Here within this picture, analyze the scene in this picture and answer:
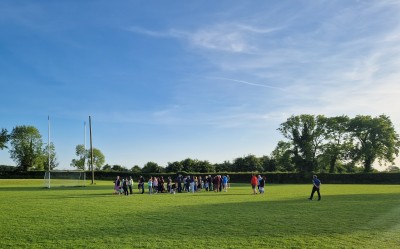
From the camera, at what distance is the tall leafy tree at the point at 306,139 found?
84.5 m

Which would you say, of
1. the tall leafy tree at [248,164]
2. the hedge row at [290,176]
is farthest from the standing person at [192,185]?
the tall leafy tree at [248,164]

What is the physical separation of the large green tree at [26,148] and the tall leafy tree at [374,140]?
8625cm

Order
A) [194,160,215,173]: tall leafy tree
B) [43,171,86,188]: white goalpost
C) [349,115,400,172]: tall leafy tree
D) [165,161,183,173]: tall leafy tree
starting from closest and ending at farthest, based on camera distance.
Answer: [43,171,86,188]: white goalpost, [349,115,400,172]: tall leafy tree, [165,161,183,173]: tall leafy tree, [194,160,215,173]: tall leafy tree

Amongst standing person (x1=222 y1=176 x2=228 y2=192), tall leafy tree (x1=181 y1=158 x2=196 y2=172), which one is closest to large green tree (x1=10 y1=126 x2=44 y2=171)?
tall leafy tree (x1=181 y1=158 x2=196 y2=172)

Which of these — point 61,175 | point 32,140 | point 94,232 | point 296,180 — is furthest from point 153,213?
point 32,140

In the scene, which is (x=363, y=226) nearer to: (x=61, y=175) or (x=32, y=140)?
(x=61, y=175)

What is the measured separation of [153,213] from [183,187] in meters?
21.8

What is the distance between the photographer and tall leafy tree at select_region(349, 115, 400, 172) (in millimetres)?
79500

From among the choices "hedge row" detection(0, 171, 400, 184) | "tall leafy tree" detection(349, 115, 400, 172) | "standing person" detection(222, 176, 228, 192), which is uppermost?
"tall leafy tree" detection(349, 115, 400, 172)

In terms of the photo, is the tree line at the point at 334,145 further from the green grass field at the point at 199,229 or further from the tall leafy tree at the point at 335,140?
the green grass field at the point at 199,229

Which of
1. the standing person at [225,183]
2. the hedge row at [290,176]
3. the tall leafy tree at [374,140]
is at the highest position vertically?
the tall leafy tree at [374,140]

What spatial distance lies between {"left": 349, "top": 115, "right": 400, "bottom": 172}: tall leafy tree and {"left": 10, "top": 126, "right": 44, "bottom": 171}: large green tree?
8625 cm

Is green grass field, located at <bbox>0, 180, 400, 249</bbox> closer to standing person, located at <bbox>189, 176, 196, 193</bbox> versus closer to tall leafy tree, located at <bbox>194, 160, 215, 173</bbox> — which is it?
standing person, located at <bbox>189, 176, 196, 193</bbox>

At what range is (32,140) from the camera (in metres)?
104
